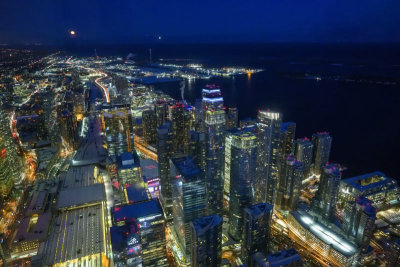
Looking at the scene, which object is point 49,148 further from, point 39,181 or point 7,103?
point 7,103

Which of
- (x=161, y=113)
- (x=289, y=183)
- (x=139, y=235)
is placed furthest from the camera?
(x=161, y=113)

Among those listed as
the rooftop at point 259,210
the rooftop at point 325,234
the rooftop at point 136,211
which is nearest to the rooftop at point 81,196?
the rooftop at point 136,211

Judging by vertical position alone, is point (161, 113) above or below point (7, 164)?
above

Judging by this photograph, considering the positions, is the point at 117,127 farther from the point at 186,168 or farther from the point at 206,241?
the point at 206,241

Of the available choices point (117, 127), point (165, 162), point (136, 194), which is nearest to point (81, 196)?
point (136, 194)

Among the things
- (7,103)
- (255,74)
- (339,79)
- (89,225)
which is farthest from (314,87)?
(7,103)

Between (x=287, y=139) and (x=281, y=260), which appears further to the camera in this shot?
(x=287, y=139)

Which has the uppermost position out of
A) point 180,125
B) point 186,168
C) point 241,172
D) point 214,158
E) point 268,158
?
point 186,168

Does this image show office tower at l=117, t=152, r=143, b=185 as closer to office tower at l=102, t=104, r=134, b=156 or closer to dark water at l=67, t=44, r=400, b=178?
office tower at l=102, t=104, r=134, b=156
